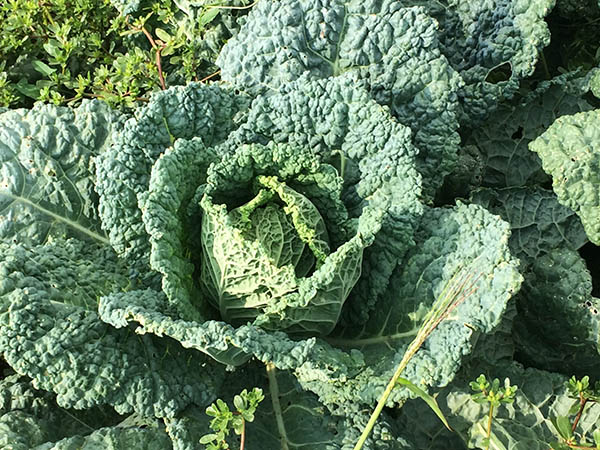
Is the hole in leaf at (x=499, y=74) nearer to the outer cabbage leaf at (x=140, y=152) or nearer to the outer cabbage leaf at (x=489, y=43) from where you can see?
the outer cabbage leaf at (x=489, y=43)

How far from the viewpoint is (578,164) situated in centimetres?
206

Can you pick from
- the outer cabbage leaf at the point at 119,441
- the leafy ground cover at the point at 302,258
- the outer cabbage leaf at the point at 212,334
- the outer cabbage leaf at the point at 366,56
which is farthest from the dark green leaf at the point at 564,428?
the outer cabbage leaf at the point at 119,441

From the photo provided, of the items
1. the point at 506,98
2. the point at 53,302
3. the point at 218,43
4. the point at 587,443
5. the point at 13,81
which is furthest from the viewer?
the point at 13,81

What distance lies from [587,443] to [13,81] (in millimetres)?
2893

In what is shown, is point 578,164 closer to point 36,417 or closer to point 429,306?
point 429,306

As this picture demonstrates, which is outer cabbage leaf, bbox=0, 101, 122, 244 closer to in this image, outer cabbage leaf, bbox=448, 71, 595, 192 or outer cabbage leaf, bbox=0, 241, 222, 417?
outer cabbage leaf, bbox=0, 241, 222, 417

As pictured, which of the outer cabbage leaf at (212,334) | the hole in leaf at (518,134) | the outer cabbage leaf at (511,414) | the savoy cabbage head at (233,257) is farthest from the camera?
the hole in leaf at (518,134)

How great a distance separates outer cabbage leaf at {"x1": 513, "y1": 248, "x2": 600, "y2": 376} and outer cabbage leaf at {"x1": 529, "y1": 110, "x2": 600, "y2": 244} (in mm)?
219

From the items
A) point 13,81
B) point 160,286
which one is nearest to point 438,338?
point 160,286

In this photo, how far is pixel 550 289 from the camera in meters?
2.28

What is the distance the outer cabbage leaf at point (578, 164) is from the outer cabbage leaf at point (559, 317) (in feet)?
0.72

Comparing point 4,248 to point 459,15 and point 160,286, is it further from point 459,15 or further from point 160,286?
point 459,15

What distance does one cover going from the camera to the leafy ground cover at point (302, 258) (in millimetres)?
1867

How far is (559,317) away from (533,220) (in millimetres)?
407
